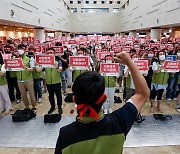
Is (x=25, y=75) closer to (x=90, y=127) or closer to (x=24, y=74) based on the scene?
(x=24, y=74)

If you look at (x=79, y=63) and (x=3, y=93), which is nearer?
(x=3, y=93)

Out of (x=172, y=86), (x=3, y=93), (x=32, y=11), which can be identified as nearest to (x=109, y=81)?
(x=172, y=86)

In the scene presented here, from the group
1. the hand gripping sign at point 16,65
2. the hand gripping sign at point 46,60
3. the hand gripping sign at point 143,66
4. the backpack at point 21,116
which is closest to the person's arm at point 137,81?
the hand gripping sign at point 143,66

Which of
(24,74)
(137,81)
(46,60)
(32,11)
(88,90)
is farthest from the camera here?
(32,11)

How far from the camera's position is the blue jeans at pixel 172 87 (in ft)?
20.4

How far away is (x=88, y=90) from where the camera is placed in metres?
0.98

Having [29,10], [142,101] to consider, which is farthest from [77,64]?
[29,10]

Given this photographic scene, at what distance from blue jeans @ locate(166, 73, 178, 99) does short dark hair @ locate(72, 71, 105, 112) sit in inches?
228

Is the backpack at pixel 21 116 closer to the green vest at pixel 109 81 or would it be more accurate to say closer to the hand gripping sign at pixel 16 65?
the hand gripping sign at pixel 16 65

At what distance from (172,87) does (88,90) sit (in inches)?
241

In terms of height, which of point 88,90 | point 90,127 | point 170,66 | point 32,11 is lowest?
point 170,66

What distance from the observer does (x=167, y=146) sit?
390 centimetres

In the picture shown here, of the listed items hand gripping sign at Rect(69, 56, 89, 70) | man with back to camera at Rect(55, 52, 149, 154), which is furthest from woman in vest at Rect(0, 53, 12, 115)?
man with back to camera at Rect(55, 52, 149, 154)

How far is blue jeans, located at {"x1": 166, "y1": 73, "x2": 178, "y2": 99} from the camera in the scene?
20.4ft
